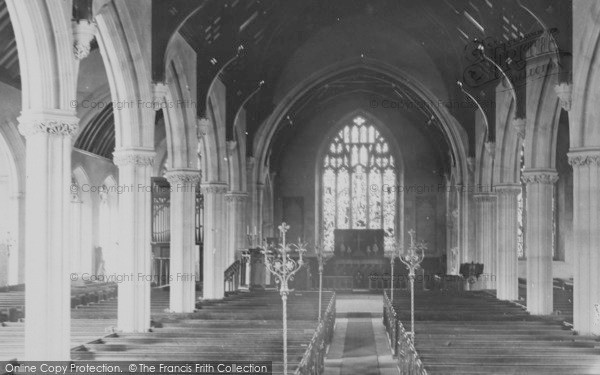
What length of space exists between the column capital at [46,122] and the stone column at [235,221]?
17.9 metres

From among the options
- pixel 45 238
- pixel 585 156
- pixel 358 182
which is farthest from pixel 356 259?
pixel 45 238

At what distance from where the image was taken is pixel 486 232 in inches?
1148

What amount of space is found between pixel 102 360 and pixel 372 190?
30.3 m

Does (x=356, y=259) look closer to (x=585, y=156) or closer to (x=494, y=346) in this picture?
(x=585, y=156)

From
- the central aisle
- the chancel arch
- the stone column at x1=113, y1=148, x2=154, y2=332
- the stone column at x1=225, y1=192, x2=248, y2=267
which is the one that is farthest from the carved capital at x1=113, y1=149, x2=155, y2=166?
the chancel arch

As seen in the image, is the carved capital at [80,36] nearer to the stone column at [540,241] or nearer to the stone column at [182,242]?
the stone column at [182,242]

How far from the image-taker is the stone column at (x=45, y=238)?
438 inches

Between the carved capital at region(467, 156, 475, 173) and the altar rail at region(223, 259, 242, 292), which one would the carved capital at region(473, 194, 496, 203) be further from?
the altar rail at region(223, 259, 242, 292)

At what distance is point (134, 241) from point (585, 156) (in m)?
9.07

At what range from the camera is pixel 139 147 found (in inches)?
637

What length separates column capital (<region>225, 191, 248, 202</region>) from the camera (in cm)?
2988

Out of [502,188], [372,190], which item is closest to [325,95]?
[372,190]

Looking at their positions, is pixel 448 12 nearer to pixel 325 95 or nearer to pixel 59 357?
pixel 325 95

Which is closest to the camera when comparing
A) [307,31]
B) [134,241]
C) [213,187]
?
[134,241]
